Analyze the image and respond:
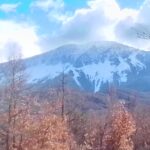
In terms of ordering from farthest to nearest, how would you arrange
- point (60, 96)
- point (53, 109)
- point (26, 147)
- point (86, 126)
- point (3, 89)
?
point (86, 126) < point (60, 96) < point (53, 109) < point (26, 147) < point (3, 89)

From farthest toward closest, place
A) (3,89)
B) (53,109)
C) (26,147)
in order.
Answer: (53,109), (26,147), (3,89)

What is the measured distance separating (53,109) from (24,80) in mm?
8980

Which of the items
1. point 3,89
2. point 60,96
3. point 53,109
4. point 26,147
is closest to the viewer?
point 3,89

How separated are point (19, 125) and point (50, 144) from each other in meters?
3.54

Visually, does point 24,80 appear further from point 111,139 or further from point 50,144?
point 111,139

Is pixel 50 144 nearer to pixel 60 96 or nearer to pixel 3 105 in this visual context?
pixel 3 105

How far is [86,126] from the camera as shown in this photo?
8762 cm

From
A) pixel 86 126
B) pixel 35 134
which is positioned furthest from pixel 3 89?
pixel 86 126

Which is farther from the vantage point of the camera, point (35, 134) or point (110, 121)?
point (110, 121)

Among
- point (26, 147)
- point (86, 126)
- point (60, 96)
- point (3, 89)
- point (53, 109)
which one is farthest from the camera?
point (86, 126)

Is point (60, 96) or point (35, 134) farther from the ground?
point (60, 96)

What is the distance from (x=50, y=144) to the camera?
4934cm

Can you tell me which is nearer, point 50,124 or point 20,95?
point 20,95

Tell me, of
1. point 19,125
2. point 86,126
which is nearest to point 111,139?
point 19,125
